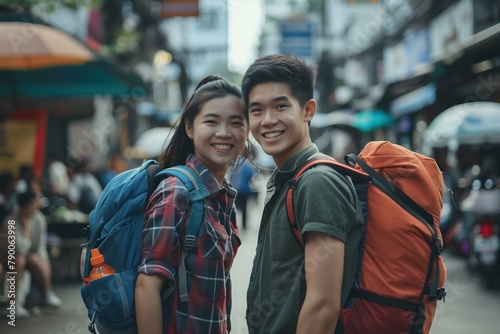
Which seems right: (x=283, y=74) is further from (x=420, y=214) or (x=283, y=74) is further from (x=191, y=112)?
(x=420, y=214)

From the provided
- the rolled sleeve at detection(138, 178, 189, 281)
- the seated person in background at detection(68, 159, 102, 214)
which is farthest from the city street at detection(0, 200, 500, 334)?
the rolled sleeve at detection(138, 178, 189, 281)

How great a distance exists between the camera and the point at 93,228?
244 centimetres

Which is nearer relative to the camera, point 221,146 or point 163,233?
point 163,233

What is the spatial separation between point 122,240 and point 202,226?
0.32 m

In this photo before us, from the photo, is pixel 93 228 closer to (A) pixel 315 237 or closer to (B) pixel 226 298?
(B) pixel 226 298

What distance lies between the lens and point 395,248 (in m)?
2.06

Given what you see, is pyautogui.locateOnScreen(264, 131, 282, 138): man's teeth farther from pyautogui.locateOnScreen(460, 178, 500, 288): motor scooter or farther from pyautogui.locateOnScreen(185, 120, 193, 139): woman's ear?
pyautogui.locateOnScreen(460, 178, 500, 288): motor scooter

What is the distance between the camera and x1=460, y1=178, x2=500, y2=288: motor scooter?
803 centimetres

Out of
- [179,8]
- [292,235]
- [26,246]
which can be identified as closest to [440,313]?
[26,246]

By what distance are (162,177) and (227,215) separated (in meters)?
0.38

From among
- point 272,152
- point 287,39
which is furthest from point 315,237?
point 287,39

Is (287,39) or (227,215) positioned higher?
(287,39)

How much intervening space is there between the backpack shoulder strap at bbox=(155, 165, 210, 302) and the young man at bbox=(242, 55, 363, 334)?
0.26 m

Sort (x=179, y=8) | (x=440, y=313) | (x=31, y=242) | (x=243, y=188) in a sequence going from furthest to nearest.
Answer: (x=243, y=188) < (x=179, y=8) < (x=31, y=242) < (x=440, y=313)
